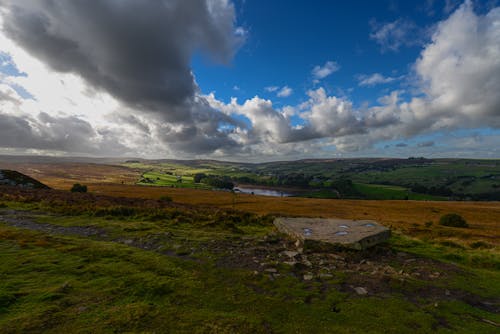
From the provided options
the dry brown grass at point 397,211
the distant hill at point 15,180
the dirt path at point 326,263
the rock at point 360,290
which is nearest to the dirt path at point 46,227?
the dirt path at point 326,263

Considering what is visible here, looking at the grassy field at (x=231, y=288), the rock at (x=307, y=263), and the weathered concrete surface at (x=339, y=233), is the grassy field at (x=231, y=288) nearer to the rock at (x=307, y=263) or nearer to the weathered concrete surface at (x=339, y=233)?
the rock at (x=307, y=263)

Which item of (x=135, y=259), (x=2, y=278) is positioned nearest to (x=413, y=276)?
(x=135, y=259)

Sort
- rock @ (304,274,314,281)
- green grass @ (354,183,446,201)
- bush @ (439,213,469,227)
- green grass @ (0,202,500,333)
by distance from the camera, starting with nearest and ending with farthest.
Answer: green grass @ (0,202,500,333), rock @ (304,274,314,281), bush @ (439,213,469,227), green grass @ (354,183,446,201)

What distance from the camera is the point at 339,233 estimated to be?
12.5 metres

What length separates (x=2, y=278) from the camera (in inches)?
255

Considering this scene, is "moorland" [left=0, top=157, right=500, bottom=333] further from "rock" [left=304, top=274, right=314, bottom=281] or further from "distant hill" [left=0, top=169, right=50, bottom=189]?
"distant hill" [left=0, top=169, right=50, bottom=189]

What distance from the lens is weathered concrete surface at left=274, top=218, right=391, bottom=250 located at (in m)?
11.1

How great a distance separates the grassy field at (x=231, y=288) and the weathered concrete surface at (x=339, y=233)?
66 centimetres

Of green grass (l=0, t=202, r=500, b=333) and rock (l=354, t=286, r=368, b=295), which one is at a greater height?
green grass (l=0, t=202, r=500, b=333)

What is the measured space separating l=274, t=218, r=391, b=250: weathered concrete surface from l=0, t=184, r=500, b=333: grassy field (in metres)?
0.66

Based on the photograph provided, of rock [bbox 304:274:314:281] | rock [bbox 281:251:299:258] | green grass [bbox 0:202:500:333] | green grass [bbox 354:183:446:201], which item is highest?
green grass [bbox 0:202:500:333]

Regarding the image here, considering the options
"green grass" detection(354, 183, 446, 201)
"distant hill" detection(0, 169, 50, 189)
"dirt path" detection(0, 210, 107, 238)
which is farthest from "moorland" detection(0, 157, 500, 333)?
"green grass" detection(354, 183, 446, 201)

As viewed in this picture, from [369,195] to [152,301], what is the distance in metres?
127

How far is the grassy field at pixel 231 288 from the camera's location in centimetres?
483
